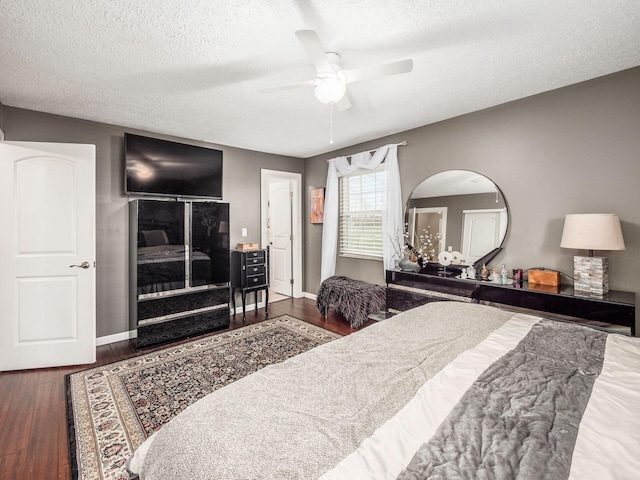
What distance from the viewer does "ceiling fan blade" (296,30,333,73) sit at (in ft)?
5.18

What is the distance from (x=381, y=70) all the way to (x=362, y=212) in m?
2.67

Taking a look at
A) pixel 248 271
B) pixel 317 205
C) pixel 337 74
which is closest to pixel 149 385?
pixel 248 271

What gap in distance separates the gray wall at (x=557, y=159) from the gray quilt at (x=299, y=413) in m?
1.81

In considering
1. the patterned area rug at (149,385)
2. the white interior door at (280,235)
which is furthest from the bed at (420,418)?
the white interior door at (280,235)

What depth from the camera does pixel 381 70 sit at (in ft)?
6.09

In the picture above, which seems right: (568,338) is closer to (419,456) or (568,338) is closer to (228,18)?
(419,456)

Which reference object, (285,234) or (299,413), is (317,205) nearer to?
(285,234)

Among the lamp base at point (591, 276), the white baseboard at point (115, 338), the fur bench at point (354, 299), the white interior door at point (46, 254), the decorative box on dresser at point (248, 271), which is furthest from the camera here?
the decorative box on dresser at point (248, 271)

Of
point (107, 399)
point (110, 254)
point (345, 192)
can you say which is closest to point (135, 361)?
point (107, 399)

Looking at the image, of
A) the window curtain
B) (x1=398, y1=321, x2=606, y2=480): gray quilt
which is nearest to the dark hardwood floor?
(x1=398, y1=321, x2=606, y2=480): gray quilt

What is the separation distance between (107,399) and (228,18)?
277 cm

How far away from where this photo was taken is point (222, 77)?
2.41m

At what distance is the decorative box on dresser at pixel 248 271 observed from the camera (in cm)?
421

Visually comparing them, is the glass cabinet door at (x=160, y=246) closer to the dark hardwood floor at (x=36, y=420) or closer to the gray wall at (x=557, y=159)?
the dark hardwood floor at (x=36, y=420)
